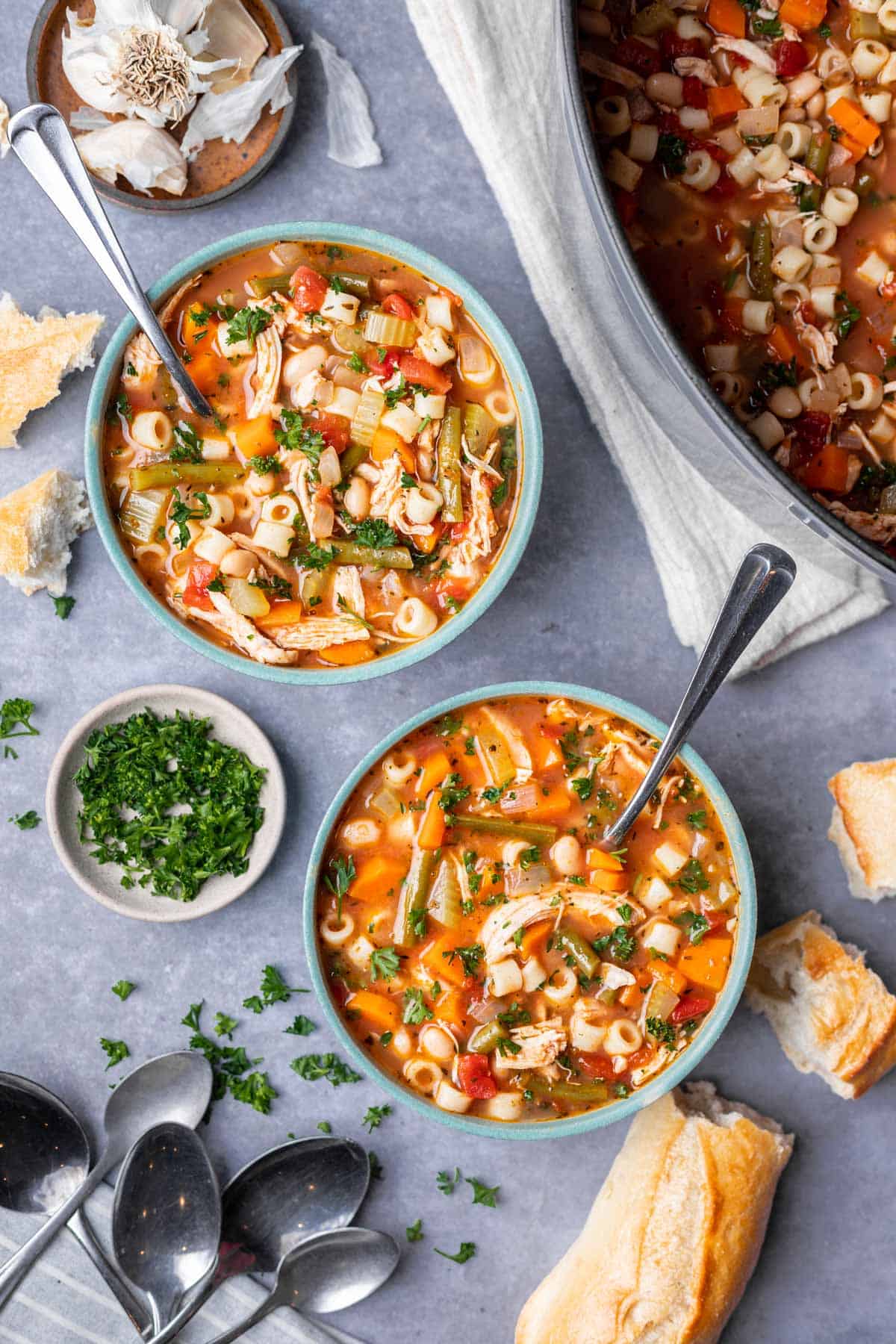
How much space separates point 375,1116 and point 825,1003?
1.48m

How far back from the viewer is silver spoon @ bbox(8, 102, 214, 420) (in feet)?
9.06

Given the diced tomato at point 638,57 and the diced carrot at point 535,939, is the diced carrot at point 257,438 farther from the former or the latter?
the diced carrot at point 535,939

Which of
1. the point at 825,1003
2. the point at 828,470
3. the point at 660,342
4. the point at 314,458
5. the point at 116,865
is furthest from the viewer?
the point at 116,865

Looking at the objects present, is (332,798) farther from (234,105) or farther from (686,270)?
(234,105)

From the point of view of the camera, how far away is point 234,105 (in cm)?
329

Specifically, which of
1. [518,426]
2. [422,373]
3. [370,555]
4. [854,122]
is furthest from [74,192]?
[854,122]

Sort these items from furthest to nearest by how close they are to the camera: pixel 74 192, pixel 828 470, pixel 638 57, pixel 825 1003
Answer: pixel 825 1003
pixel 828 470
pixel 638 57
pixel 74 192

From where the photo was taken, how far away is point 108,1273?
3623 mm

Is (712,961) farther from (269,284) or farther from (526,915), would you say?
(269,284)

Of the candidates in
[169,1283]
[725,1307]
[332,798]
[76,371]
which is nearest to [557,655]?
[332,798]

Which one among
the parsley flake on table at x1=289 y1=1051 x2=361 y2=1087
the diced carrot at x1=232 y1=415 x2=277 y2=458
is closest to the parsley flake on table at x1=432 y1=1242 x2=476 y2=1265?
the parsley flake on table at x1=289 y1=1051 x2=361 y2=1087

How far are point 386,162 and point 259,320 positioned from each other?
77 centimetres

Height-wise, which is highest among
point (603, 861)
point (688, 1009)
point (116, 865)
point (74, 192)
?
point (74, 192)

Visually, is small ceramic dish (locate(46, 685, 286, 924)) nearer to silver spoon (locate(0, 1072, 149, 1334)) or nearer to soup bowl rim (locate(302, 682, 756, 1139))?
soup bowl rim (locate(302, 682, 756, 1139))
